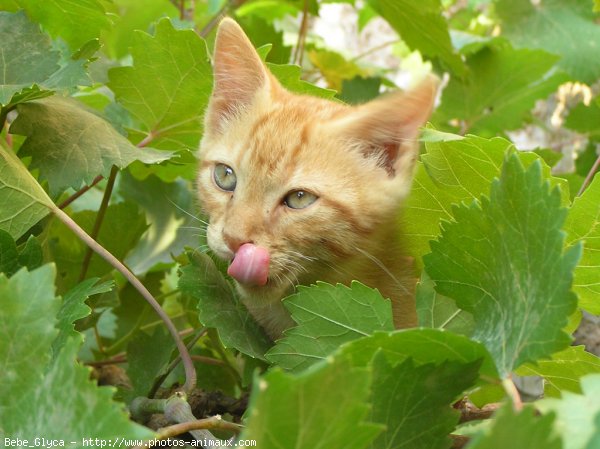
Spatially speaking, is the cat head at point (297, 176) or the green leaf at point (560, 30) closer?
the cat head at point (297, 176)

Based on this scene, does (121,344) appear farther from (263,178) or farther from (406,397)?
(406,397)

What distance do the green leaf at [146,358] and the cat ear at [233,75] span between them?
35cm

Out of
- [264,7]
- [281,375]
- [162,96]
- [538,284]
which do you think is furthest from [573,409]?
[264,7]

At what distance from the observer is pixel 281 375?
46 centimetres

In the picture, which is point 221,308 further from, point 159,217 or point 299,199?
point 159,217

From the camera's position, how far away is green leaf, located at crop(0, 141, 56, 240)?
882mm

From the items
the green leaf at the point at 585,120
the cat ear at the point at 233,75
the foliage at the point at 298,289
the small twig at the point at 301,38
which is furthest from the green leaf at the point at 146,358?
the green leaf at the point at 585,120

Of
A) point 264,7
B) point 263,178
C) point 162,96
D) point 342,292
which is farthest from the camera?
point 264,7

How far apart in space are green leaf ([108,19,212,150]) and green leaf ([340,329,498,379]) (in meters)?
Result: 0.60

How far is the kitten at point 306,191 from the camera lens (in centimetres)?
93

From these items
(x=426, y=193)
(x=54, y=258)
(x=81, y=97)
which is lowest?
(x=54, y=258)

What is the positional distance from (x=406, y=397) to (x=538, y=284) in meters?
0.15

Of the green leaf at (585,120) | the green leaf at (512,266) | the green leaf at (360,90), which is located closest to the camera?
the green leaf at (512,266)

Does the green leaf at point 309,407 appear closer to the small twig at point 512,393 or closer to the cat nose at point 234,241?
the small twig at point 512,393
